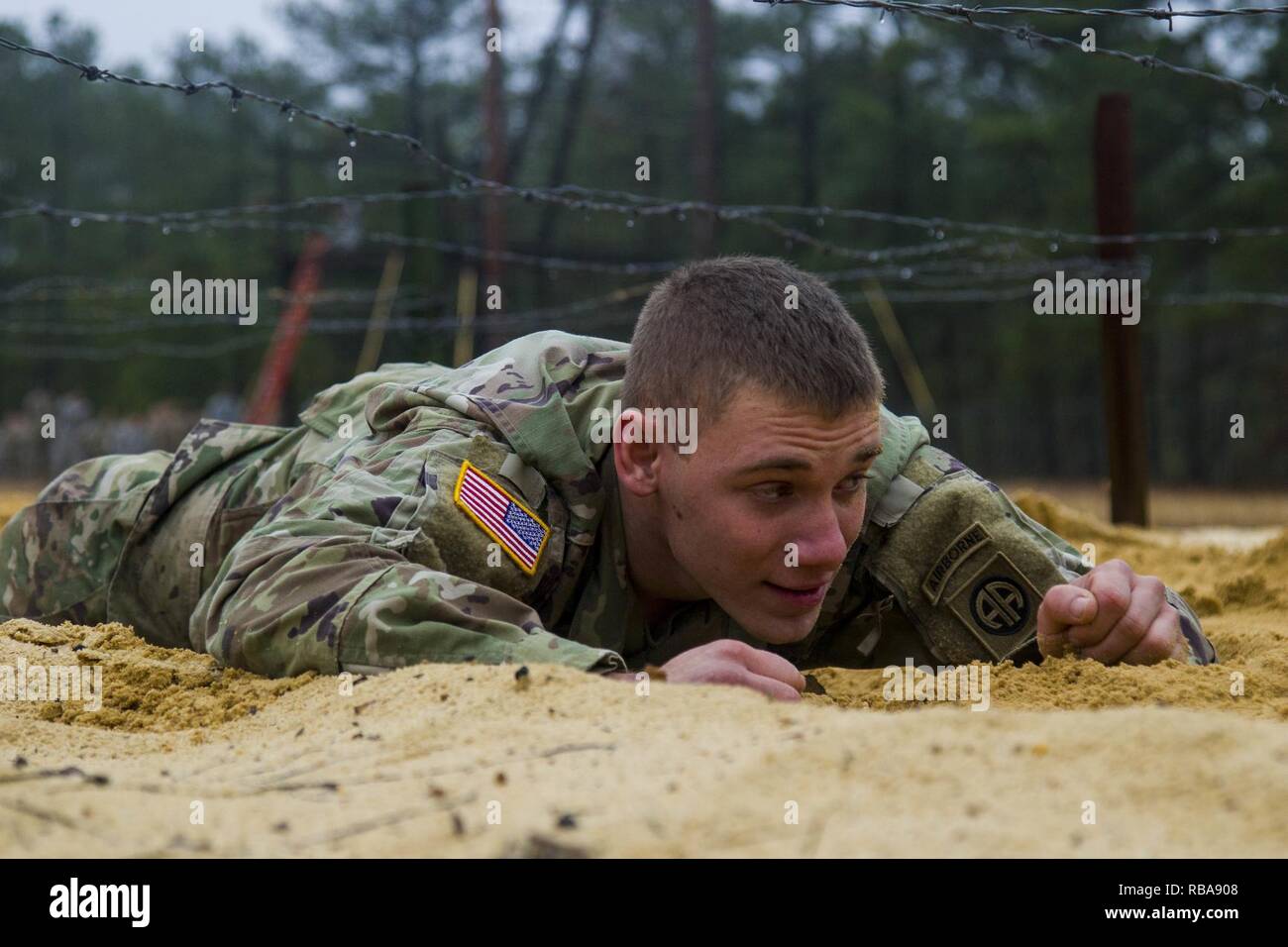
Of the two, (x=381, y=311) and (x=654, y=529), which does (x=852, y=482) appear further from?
(x=381, y=311)

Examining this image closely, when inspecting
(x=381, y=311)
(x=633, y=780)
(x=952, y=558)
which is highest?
(x=381, y=311)

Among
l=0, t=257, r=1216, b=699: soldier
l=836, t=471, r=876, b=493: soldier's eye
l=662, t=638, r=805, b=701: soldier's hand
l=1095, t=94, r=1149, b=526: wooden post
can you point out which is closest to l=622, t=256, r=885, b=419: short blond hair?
l=0, t=257, r=1216, b=699: soldier

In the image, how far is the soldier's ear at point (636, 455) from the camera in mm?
2461

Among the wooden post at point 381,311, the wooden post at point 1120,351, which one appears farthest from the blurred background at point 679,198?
the wooden post at point 1120,351

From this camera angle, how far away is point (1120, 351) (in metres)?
5.52

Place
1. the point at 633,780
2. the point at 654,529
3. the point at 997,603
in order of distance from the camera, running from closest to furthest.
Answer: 1. the point at 633,780
2. the point at 654,529
3. the point at 997,603

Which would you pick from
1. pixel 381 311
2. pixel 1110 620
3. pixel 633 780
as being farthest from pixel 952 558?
pixel 381 311

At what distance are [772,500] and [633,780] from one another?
906 mm

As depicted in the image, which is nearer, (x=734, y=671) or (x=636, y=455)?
(x=734, y=671)

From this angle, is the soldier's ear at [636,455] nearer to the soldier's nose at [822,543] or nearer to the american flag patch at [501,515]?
the american flag patch at [501,515]

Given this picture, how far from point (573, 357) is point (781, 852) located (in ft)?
Result: 5.50

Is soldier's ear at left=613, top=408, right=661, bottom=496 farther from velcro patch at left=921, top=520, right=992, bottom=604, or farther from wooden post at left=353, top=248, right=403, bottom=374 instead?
wooden post at left=353, top=248, right=403, bottom=374

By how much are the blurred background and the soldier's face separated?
5.71m
